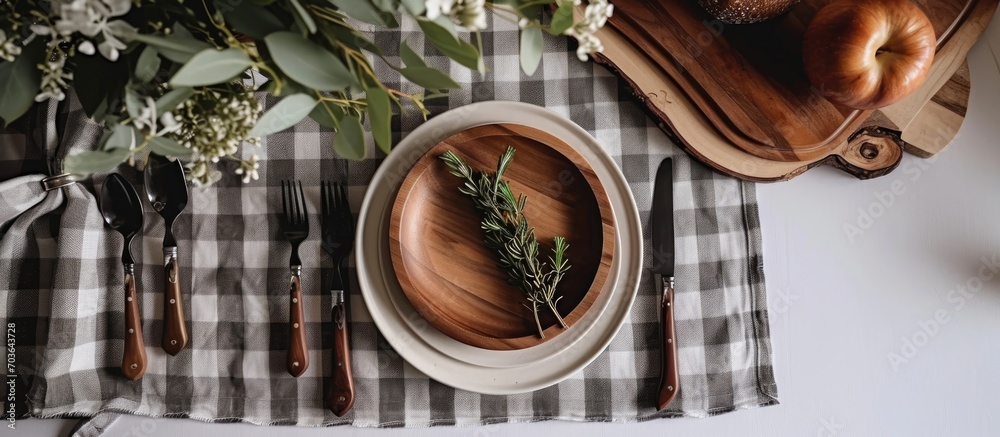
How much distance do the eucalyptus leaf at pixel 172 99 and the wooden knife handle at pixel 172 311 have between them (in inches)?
18.5

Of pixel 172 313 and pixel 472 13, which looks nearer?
pixel 472 13

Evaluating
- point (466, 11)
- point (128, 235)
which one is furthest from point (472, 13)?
point (128, 235)

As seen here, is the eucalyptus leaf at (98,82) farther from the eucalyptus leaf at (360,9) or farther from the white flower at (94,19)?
the eucalyptus leaf at (360,9)

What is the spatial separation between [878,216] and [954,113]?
17 centimetres

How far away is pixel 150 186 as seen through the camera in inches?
31.7

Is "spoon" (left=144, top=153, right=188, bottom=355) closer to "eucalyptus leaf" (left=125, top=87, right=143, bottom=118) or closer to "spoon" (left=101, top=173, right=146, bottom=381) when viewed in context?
"spoon" (left=101, top=173, right=146, bottom=381)

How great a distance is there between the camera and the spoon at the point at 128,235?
2.61ft

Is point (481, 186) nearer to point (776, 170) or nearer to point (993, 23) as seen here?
point (776, 170)

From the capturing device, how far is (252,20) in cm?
41

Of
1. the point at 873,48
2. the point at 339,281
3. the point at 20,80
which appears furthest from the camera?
the point at 339,281

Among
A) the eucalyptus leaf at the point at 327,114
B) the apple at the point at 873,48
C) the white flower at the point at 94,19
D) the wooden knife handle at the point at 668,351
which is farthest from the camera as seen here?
the wooden knife handle at the point at 668,351

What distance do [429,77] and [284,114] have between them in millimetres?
111

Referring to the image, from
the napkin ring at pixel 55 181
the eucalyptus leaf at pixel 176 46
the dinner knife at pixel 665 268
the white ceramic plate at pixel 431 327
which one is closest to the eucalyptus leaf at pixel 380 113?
the eucalyptus leaf at pixel 176 46

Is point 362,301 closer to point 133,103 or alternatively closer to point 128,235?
point 128,235
